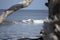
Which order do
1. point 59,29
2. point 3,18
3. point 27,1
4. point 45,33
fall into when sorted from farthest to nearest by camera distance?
1. point 27,1
2. point 3,18
3. point 45,33
4. point 59,29

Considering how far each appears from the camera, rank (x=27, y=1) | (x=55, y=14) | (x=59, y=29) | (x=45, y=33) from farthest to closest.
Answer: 1. (x=27, y=1)
2. (x=45, y=33)
3. (x=55, y=14)
4. (x=59, y=29)

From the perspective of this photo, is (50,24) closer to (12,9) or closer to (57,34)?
(57,34)

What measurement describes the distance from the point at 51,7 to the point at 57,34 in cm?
29

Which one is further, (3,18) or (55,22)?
(3,18)

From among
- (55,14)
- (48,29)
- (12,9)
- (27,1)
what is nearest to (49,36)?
(48,29)

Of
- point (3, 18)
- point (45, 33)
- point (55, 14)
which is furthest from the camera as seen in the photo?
point (3, 18)

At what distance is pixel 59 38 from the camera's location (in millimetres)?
1780

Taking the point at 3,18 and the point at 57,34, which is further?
the point at 3,18

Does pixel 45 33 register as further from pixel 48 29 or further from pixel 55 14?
pixel 55 14

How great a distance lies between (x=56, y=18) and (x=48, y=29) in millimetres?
157

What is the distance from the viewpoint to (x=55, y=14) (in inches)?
72.2

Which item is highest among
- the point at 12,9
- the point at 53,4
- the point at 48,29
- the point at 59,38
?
the point at 12,9

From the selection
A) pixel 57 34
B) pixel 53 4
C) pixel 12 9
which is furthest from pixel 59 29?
pixel 12 9

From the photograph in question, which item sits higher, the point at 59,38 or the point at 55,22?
the point at 55,22
